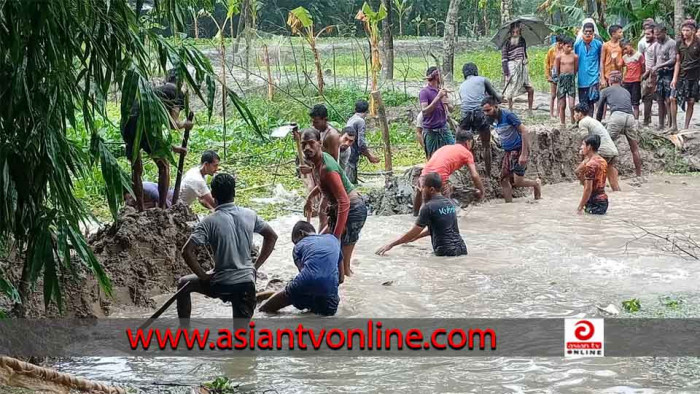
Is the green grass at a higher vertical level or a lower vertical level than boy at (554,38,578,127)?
lower

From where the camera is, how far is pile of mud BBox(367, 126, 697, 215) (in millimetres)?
11477

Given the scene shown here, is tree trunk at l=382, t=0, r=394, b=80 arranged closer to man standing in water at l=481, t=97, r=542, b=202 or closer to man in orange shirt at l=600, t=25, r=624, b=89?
man in orange shirt at l=600, t=25, r=624, b=89

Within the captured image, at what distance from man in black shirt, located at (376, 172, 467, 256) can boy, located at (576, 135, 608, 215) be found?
247 centimetres

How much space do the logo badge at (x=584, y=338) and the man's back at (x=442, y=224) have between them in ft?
7.64

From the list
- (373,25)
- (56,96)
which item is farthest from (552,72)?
(56,96)

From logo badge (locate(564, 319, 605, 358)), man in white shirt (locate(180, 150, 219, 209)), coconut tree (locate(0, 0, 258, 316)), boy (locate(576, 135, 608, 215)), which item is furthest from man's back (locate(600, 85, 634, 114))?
coconut tree (locate(0, 0, 258, 316))

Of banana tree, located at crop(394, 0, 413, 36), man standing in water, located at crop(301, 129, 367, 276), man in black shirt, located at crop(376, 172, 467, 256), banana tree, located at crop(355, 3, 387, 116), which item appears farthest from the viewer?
banana tree, located at crop(394, 0, 413, 36)

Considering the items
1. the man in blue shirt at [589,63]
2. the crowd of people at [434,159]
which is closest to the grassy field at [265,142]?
the crowd of people at [434,159]

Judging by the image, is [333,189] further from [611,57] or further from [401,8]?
[401,8]

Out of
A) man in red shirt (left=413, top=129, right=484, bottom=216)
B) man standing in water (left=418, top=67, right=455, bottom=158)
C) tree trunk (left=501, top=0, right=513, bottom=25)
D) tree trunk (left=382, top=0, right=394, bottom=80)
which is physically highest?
tree trunk (left=501, top=0, right=513, bottom=25)

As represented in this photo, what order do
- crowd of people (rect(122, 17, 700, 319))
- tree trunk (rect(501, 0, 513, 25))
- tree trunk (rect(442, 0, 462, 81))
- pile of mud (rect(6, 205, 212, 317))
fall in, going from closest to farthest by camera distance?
crowd of people (rect(122, 17, 700, 319)) < pile of mud (rect(6, 205, 212, 317)) < tree trunk (rect(442, 0, 462, 81)) < tree trunk (rect(501, 0, 513, 25))

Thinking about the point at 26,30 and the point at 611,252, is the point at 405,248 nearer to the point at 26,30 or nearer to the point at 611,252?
the point at 611,252

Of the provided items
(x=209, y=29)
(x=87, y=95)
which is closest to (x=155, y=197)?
(x=87, y=95)

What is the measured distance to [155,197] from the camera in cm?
873
